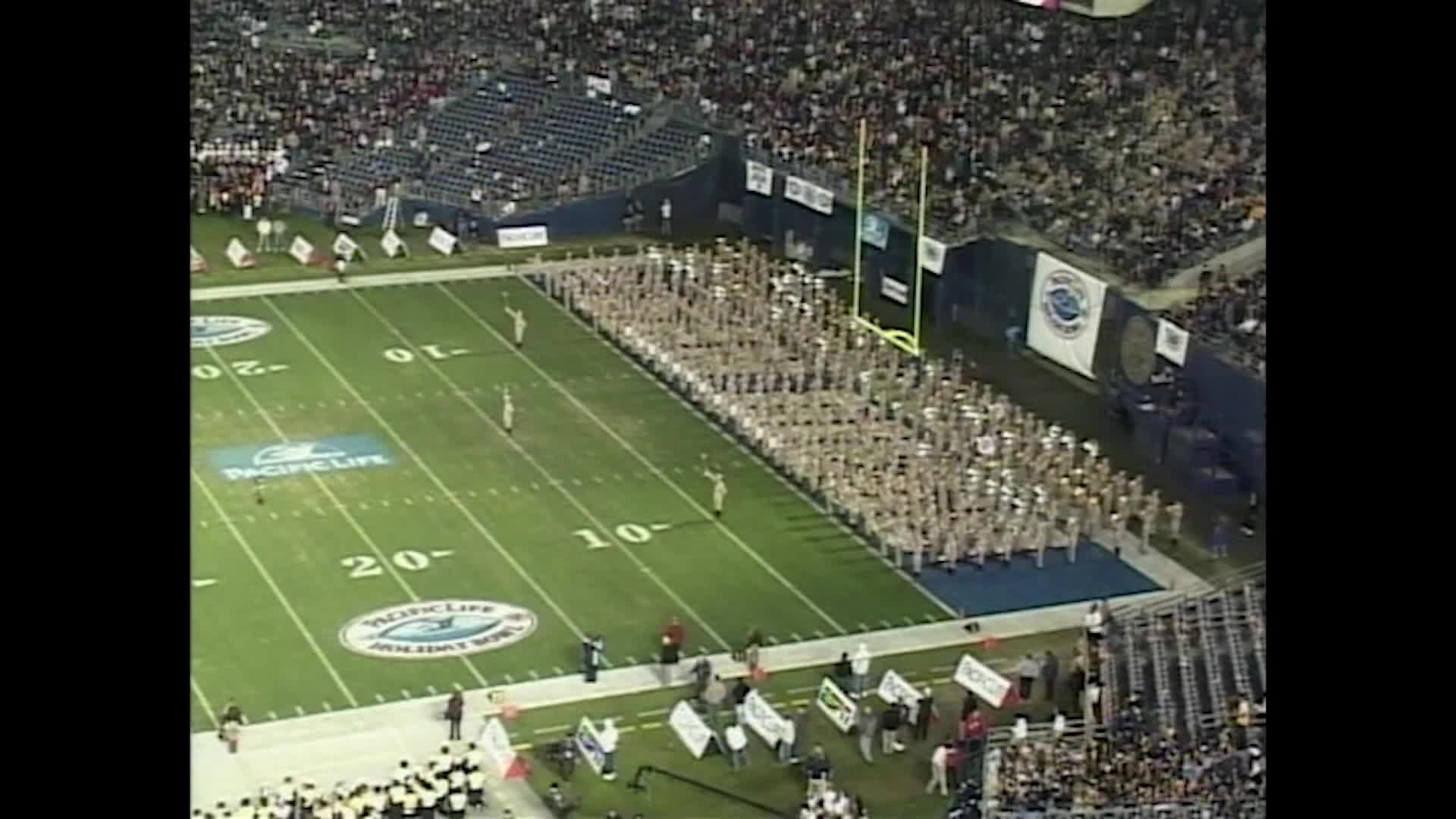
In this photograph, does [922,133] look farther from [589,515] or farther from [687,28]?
[589,515]

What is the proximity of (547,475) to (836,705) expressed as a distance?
4.97 ft

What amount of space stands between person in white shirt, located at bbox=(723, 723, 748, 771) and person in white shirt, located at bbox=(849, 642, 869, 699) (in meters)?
0.30

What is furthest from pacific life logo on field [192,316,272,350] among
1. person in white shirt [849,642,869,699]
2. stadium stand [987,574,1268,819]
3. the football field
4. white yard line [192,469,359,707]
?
stadium stand [987,574,1268,819]

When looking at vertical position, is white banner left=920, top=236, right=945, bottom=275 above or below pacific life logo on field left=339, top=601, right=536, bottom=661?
above

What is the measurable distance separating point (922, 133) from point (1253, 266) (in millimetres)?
1655

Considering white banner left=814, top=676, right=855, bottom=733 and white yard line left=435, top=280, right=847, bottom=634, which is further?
white yard line left=435, top=280, right=847, bottom=634

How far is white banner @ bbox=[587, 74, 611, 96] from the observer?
33.8ft

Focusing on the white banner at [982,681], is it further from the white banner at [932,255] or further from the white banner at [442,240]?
the white banner at [442,240]

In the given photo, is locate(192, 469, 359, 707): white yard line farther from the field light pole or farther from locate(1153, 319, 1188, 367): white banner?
locate(1153, 319, 1188, 367): white banner

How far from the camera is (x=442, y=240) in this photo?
974 cm

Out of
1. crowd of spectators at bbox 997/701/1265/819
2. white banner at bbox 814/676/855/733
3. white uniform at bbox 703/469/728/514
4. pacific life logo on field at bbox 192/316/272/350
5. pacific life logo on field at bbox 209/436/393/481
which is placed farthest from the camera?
pacific life logo on field at bbox 192/316/272/350

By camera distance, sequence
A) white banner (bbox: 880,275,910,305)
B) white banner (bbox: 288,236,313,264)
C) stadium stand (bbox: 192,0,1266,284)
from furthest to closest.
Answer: white banner (bbox: 288,236,313,264), white banner (bbox: 880,275,910,305), stadium stand (bbox: 192,0,1266,284)

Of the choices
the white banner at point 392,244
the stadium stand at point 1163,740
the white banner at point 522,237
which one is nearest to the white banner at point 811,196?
the white banner at point 522,237
